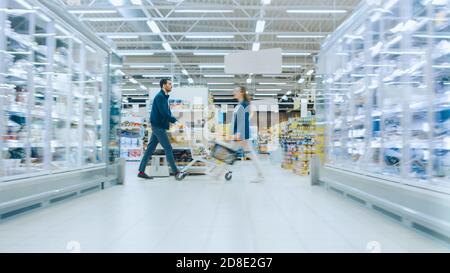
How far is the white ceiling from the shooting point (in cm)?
1012

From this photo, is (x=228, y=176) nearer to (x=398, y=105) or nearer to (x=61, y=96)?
(x=61, y=96)

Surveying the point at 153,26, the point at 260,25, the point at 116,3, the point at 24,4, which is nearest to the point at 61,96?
the point at 24,4

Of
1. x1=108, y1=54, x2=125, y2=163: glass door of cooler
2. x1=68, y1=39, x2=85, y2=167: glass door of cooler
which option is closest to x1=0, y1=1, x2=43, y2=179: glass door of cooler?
x1=68, y1=39, x2=85, y2=167: glass door of cooler

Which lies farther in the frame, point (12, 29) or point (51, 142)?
point (51, 142)

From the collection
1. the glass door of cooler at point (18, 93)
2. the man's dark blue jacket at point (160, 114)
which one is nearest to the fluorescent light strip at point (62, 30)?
the glass door of cooler at point (18, 93)

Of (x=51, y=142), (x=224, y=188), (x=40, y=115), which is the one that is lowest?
(x=224, y=188)

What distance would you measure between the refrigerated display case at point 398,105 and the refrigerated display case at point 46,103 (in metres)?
3.34

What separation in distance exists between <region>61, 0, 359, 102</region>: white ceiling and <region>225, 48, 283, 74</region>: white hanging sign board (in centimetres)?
87

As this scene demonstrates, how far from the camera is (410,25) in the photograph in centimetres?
362

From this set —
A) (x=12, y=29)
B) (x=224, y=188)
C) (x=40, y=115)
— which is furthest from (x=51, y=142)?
(x=224, y=188)

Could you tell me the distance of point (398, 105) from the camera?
3727 mm

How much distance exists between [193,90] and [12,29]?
5.68m
